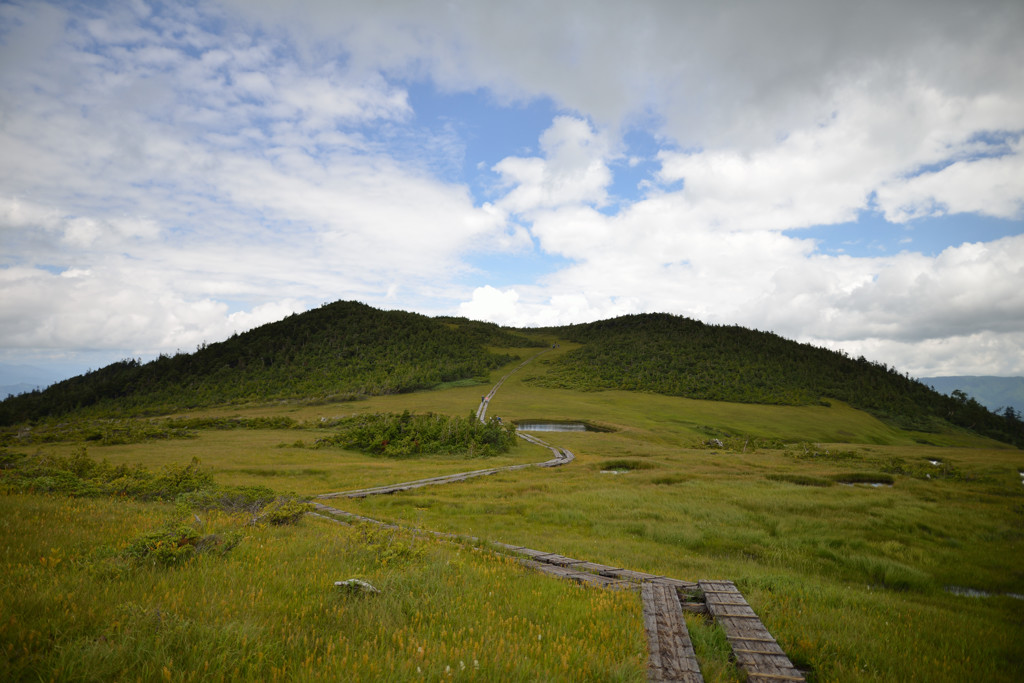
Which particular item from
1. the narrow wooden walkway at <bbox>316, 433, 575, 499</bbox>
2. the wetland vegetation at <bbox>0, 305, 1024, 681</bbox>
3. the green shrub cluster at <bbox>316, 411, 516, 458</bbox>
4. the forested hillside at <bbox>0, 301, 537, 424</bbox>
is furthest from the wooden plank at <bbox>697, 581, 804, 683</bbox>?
the forested hillside at <bbox>0, 301, 537, 424</bbox>

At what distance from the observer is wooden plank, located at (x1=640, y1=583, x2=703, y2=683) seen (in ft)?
19.5

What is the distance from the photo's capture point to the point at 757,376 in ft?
389

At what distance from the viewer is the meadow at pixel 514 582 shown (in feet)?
16.5

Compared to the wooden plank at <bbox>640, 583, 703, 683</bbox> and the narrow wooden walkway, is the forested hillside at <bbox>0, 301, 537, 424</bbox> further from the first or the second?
the wooden plank at <bbox>640, 583, 703, 683</bbox>

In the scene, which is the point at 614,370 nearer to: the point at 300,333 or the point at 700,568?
the point at 300,333

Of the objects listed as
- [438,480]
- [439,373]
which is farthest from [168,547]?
[439,373]

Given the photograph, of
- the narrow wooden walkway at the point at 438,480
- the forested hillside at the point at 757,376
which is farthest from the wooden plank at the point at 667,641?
the forested hillside at the point at 757,376

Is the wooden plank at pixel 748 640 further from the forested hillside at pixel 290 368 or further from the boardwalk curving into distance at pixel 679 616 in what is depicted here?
the forested hillside at pixel 290 368

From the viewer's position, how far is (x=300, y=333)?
143750mm

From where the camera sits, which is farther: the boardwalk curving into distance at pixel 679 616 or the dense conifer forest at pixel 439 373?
the dense conifer forest at pixel 439 373

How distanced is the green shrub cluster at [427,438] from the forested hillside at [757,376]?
214 feet

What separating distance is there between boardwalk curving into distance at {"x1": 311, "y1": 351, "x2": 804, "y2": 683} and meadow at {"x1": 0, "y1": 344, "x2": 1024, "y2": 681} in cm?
34

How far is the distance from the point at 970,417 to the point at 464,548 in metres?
158

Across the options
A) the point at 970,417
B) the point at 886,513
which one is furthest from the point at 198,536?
the point at 970,417
